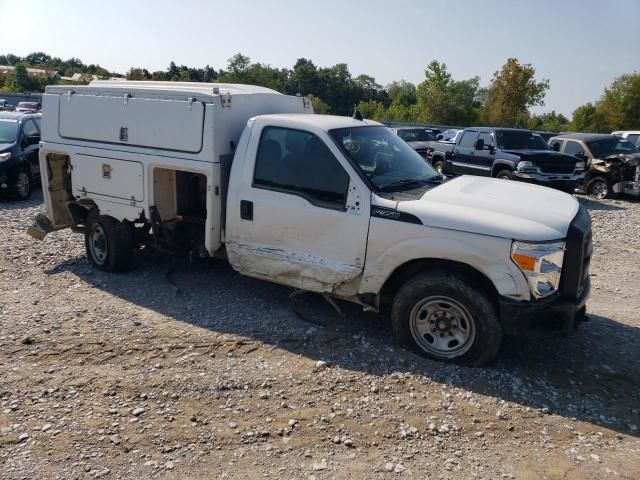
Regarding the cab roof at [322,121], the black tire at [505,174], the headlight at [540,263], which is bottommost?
the black tire at [505,174]

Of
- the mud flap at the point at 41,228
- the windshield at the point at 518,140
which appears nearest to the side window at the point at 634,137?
the windshield at the point at 518,140

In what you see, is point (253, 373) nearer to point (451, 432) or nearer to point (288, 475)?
point (288, 475)

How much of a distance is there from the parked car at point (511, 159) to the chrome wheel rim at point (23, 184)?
1062 centimetres

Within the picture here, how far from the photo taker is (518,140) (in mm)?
14648

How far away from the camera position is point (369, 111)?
60.1 metres

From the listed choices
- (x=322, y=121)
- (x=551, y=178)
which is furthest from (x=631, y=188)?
(x=322, y=121)

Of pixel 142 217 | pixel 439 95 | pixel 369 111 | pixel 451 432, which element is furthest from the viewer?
pixel 369 111

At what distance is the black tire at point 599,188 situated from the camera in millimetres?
14508

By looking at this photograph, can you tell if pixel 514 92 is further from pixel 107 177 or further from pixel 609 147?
pixel 107 177

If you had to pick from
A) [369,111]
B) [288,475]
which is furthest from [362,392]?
[369,111]

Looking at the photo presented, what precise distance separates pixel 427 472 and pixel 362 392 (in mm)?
952

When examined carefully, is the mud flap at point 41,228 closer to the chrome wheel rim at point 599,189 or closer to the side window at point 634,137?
the chrome wheel rim at point 599,189

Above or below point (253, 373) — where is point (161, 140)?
above

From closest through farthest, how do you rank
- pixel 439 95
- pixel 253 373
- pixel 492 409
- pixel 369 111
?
pixel 492 409, pixel 253 373, pixel 439 95, pixel 369 111
